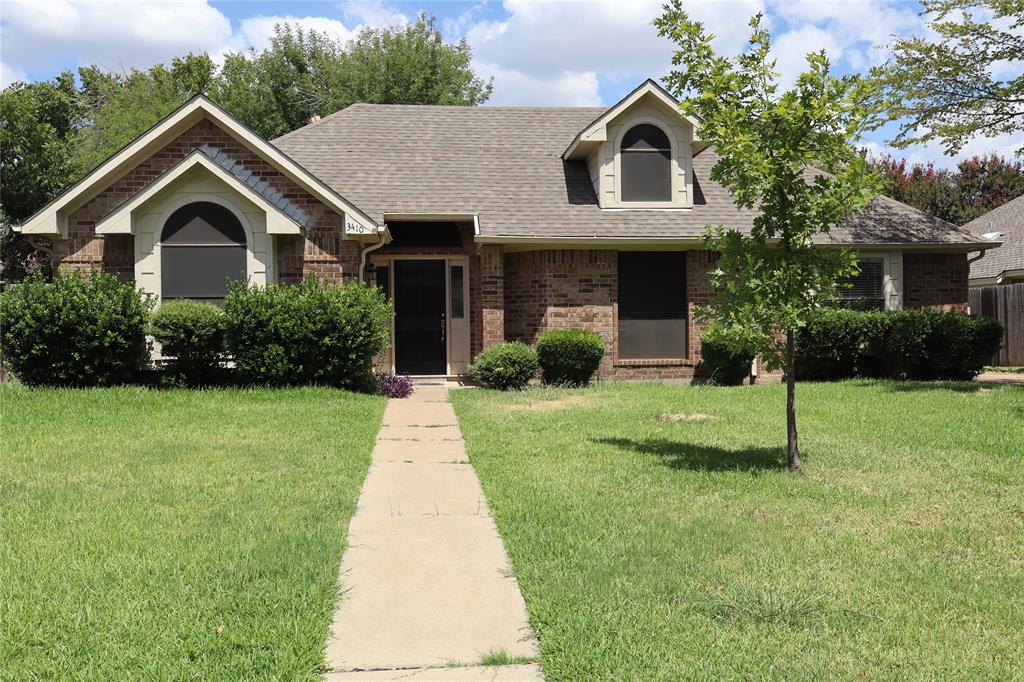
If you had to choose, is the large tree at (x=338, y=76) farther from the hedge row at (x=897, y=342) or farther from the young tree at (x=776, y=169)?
the young tree at (x=776, y=169)

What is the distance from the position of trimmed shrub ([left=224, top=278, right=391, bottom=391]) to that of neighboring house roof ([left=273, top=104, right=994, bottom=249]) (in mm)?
2993

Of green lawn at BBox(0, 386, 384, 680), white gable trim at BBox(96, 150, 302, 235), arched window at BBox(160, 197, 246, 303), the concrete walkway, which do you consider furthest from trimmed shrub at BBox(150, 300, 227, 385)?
the concrete walkway

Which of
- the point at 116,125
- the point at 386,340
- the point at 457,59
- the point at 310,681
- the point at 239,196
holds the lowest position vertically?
the point at 310,681

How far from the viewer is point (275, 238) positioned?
14664 mm

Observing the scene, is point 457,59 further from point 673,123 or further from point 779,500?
point 779,500

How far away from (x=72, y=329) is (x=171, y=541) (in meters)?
A: 8.84

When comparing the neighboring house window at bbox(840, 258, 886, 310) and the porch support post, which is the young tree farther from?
the neighboring house window at bbox(840, 258, 886, 310)

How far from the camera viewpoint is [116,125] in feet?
122

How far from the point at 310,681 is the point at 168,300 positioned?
12.1 metres

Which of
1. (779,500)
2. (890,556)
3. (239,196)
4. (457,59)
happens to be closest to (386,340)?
(239,196)

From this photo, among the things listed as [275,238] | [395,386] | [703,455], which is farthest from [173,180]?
[703,455]

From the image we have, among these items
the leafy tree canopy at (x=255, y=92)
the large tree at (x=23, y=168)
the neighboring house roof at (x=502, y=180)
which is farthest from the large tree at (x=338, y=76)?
the neighboring house roof at (x=502, y=180)

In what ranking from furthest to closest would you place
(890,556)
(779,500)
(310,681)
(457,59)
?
1. (457,59)
2. (779,500)
3. (890,556)
4. (310,681)

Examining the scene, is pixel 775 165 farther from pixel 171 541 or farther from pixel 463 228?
pixel 463 228
